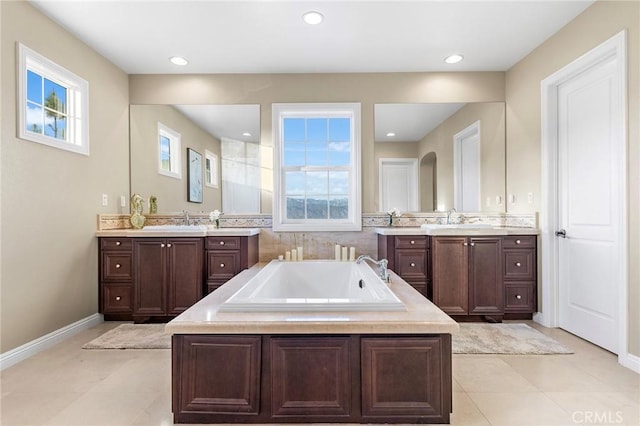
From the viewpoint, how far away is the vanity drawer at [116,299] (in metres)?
3.09

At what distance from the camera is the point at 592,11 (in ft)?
7.92

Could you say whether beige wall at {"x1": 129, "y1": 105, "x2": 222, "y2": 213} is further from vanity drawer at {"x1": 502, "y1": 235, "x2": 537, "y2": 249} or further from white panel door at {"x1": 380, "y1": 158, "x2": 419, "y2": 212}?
vanity drawer at {"x1": 502, "y1": 235, "x2": 537, "y2": 249}

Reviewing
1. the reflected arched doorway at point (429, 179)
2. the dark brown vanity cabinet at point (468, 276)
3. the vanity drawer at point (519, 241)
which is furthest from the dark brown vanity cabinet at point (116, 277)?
the vanity drawer at point (519, 241)

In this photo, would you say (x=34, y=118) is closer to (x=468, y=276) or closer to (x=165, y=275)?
(x=165, y=275)

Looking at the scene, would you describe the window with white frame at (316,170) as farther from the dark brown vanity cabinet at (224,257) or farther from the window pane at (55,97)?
the window pane at (55,97)

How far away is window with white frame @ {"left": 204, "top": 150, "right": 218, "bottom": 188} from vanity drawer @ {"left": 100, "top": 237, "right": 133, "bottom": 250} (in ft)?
3.14

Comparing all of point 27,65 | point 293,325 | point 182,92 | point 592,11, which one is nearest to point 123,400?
point 293,325

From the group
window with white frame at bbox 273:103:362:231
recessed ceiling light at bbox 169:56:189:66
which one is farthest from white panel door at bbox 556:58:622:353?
recessed ceiling light at bbox 169:56:189:66

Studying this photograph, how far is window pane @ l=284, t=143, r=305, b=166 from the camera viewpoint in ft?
11.8

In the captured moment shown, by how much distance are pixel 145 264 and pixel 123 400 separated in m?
1.47

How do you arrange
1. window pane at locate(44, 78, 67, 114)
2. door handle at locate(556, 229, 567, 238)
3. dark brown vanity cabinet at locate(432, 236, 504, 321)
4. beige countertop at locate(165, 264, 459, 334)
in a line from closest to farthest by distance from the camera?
1. beige countertop at locate(165, 264, 459, 334)
2. window pane at locate(44, 78, 67, 114)
3. door handle at locate(556, 229, 567, 238)
4. dark brown vanity cabinet at locate(432, 236, 504, 321)

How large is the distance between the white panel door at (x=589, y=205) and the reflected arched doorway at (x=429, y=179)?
1086 mm

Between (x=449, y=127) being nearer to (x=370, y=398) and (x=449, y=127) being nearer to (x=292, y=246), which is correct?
(x=292, y=246)

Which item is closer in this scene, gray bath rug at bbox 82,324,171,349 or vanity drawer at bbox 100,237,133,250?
gray bath rug at bbox 82,324,171,349
